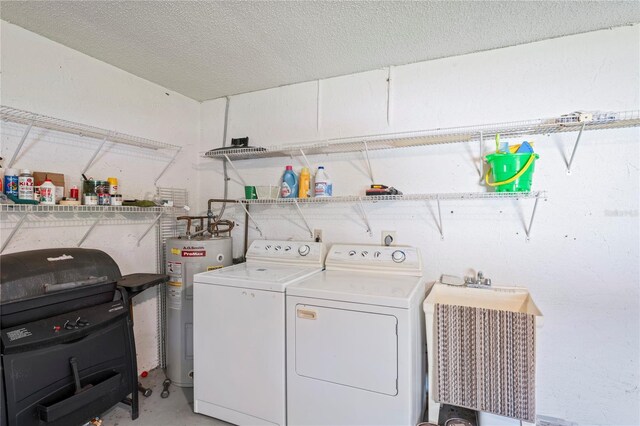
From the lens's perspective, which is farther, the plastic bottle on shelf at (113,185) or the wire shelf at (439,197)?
the plastic bottle on shelf at (113,185)

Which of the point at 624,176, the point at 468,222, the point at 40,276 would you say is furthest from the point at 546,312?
the point at 40,276

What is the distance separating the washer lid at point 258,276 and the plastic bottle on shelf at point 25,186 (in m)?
0.95

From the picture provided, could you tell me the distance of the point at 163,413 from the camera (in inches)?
81.7

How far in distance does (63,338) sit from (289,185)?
1.61m

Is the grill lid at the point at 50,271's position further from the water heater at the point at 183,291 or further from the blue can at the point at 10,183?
the water heater at the point at 183,291

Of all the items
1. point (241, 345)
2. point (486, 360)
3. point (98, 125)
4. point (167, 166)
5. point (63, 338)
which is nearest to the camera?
point (63, 338)

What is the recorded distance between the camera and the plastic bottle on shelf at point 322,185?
2.36m

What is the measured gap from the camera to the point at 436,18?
1.75m

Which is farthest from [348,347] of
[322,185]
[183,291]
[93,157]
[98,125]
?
[98,125]

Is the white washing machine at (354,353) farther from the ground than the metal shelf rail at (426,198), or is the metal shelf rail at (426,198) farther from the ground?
the metal shelf rail at (426,198)

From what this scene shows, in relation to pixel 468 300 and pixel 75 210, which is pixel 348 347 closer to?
pixel 468 300

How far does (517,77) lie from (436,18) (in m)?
0.69

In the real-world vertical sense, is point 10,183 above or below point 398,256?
above

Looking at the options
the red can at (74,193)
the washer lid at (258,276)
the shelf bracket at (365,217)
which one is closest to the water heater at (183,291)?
the washer lid at (258,276)
